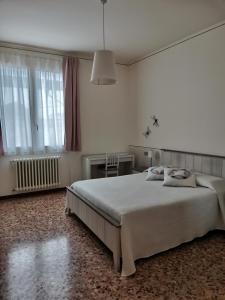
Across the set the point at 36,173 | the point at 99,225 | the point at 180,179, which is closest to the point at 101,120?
the point at 36,173

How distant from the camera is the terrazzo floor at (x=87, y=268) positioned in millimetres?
1887

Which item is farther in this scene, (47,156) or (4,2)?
(47,156)

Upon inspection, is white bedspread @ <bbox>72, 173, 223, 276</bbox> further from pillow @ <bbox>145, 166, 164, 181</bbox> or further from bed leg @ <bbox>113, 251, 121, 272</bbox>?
pillow @ <bbox>145, 166, 164, 181</bbox>

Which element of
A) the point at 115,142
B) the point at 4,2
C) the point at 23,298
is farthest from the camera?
the point at 115,142

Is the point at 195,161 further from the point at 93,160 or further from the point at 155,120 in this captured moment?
the point at 93,160

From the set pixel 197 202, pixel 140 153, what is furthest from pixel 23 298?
pixel 140 153

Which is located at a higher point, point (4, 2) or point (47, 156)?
point (4, 2)

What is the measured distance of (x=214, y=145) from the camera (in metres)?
3.42

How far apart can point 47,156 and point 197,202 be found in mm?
2966

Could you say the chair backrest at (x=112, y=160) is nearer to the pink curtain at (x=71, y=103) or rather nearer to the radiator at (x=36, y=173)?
the pink curtain at (x=71, y=103)

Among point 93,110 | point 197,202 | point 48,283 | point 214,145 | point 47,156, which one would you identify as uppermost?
point 93,110

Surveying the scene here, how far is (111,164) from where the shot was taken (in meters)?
4.72

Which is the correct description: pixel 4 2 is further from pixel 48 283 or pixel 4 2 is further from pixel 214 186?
pixel 214 186

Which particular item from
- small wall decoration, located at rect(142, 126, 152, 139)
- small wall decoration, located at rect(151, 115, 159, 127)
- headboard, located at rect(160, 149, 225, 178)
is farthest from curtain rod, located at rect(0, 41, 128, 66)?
headboard, located at rect(160, 149, 225, 178)
